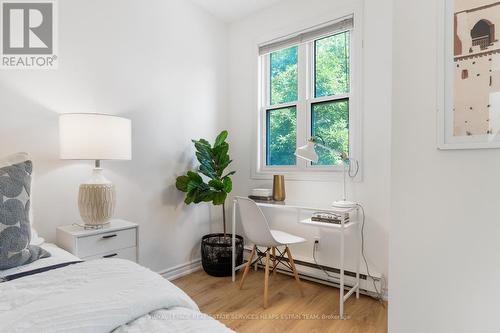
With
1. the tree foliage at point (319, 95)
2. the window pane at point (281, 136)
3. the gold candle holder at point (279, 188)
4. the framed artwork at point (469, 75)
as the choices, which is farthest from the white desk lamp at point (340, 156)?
the framed artwork at point (469, 75)

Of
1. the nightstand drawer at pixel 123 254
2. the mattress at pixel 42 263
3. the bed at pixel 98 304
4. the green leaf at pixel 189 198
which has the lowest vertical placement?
the nightstand drawer at pixel 123 254

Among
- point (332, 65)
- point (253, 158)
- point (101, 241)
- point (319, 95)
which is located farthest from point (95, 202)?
point (332, 65)

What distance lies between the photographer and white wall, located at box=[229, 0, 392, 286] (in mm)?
2262

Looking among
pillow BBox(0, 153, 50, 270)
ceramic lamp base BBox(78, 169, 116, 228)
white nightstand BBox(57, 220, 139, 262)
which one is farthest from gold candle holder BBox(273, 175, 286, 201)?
pillow BBox(0, 153, 50, 270)

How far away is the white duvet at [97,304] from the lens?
0.69 m

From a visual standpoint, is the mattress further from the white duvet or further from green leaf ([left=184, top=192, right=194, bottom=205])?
green leaf ([left=184, top=192, right=194, bottom=205])

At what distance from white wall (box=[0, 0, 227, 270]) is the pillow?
0.72 metres

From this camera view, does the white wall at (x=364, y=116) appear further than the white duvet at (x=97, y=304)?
Yes

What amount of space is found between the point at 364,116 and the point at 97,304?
2275 mm

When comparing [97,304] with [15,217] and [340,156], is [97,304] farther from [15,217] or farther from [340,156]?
[340,156]

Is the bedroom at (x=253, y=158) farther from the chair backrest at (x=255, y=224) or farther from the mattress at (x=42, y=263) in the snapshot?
the chair backrest at (x=255, y=224)

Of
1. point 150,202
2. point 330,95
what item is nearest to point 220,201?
point 150,202

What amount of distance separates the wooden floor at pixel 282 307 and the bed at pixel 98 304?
120cm

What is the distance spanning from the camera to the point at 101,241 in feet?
6.08
